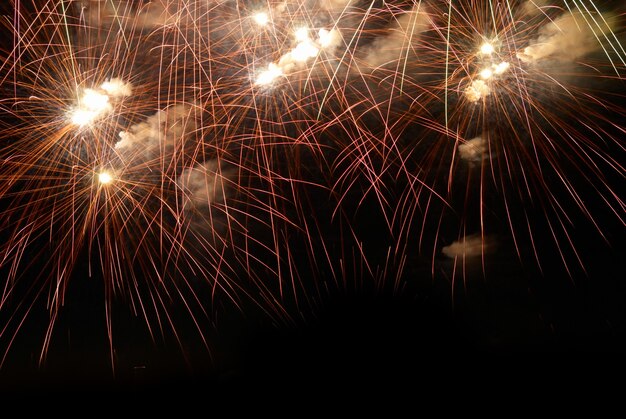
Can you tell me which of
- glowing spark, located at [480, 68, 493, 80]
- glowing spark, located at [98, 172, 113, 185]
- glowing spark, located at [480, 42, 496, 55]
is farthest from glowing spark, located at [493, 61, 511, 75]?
glowing spark, located at [98, 172, 113, 185]

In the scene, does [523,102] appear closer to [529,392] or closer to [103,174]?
[103,174]

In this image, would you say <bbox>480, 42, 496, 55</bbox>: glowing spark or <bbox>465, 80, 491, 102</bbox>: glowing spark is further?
<bbox>465, 80, 491, 102</bbox>: glowing spark

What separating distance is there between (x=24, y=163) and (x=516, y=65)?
541cm

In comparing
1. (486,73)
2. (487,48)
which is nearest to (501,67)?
(486,73)

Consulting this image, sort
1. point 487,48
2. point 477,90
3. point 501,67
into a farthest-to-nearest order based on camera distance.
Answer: point 477,90, point 501,67, point 487,48

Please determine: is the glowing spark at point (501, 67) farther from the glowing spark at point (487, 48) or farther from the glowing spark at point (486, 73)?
the glowing spark at point (487, 48)

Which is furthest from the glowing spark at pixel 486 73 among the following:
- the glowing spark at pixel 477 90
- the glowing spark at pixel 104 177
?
the glowing spark at pixel 104 177

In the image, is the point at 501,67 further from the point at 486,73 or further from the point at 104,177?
the point at 104,177

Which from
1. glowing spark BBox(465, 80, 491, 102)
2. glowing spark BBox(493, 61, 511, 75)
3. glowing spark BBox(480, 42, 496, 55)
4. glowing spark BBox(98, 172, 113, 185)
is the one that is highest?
glowing spark BBox(480, 42, 496, 55)

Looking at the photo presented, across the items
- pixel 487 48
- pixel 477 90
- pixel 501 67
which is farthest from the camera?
pixel 477 90

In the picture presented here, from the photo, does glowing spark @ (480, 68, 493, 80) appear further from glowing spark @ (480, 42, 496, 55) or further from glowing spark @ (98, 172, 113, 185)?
glowing spark @ (98, 172, 113, 185)

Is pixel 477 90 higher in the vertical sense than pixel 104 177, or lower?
higher

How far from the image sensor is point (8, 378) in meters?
6.38

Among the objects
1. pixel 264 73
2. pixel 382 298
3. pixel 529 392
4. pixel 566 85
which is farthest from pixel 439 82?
pixel 529 392
